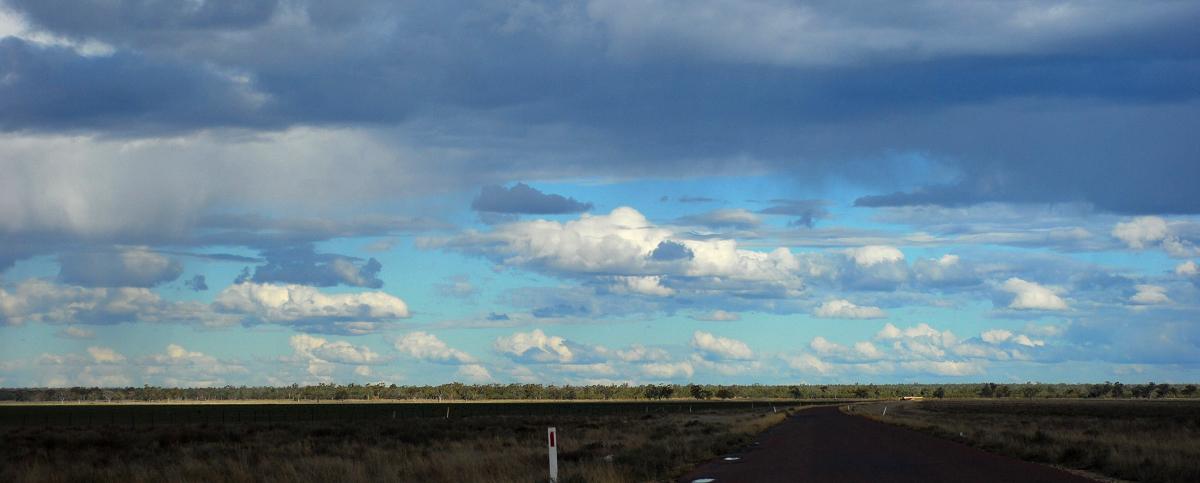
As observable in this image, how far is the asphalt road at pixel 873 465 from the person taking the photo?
1923 cm

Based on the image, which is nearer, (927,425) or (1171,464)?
(1171,464)

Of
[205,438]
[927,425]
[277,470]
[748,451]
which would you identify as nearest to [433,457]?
[277,470]

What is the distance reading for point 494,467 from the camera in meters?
22.3

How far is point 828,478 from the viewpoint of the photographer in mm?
19047

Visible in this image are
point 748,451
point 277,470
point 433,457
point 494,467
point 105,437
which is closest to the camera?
A: point 494,467

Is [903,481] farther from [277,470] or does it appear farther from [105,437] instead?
[105,437]

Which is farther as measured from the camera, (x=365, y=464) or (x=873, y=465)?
(x=365, y=464)

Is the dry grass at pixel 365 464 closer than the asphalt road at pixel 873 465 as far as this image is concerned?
No

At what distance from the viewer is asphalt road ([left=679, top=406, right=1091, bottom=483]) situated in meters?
19.2

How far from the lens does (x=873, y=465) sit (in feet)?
74.0

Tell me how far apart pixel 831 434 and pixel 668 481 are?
22.1m

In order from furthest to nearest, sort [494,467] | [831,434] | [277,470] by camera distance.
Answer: [831,434] < [277,470] < [494,467]

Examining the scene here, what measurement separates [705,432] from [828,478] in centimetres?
2372

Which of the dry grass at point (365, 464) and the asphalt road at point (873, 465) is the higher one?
the dry grass at point (365, 464)
